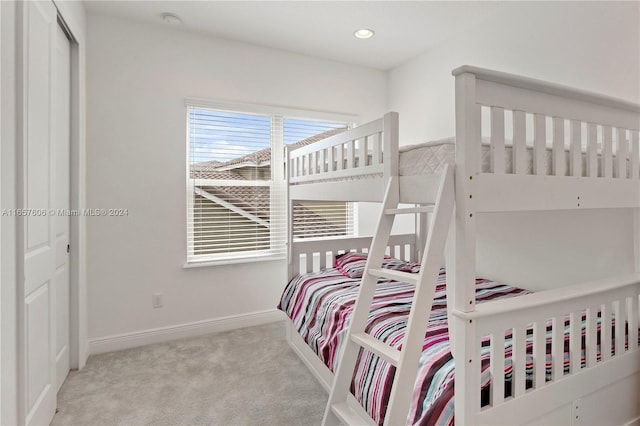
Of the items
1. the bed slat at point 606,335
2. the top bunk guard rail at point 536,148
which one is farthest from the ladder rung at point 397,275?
the bed slat at point 606,335

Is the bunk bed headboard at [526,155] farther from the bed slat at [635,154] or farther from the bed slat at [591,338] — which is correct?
the bed slat at [591,338]

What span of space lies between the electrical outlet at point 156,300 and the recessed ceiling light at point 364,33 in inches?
108

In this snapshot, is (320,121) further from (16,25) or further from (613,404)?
(613,404)

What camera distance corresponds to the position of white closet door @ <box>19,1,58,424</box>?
147 cm

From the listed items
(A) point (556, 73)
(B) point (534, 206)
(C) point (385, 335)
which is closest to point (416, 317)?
(C) point (385, 335)

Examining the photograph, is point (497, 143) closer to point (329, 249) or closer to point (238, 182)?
point (329, 249)

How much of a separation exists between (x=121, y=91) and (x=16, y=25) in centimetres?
135

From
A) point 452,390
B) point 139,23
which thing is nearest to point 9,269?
point 452,390

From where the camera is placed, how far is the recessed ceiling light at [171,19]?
2.64 meters

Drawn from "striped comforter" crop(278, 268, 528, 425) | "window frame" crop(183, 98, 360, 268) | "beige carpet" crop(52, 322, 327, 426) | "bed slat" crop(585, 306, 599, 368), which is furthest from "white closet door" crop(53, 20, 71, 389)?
"bed slat" crop(585, 306, 599, 368)

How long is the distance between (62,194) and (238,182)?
134 centimetres

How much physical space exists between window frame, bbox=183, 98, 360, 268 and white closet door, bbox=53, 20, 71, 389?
0.84 metres

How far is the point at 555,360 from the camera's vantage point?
131 cm

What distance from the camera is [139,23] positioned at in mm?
2744
